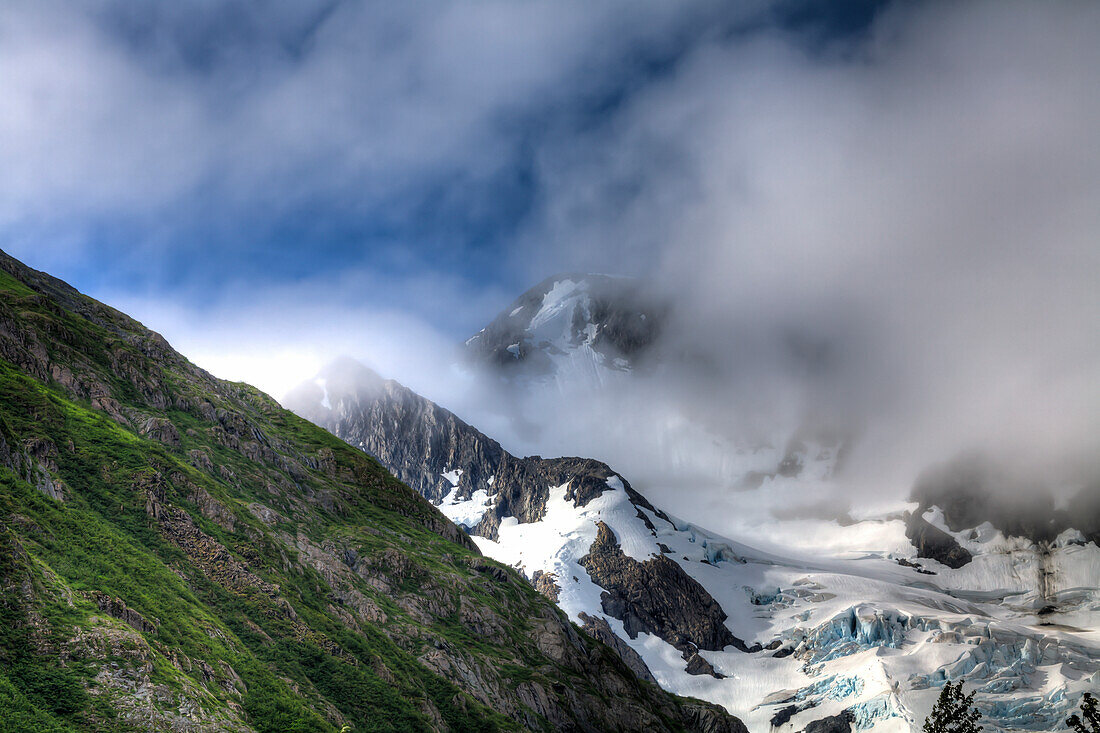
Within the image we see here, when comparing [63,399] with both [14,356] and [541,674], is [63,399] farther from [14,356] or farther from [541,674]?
[541,674]

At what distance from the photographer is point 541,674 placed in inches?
4948

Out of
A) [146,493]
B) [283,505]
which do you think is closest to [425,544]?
[283,505]

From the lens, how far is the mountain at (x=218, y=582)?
53.8m

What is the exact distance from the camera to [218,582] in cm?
8200

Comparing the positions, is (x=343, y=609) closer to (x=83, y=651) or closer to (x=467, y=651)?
(x=467, y=651)

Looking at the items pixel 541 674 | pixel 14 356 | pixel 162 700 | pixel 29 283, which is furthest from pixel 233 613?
pixel 29 283

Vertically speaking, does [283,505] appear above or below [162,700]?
above

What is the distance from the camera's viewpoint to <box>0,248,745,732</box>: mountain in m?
53.8

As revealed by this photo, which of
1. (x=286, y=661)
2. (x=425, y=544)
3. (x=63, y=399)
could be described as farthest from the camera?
(x=425, y=544)

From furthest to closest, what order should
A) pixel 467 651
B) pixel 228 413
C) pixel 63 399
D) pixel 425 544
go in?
pixel 425 544 < pixel 228 413 < pixel 467 651 < pixel 63 399

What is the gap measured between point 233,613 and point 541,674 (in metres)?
63.6

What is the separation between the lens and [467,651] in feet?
377

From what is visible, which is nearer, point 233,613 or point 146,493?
point 233,613

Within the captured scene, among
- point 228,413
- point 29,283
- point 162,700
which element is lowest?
point 162,700
